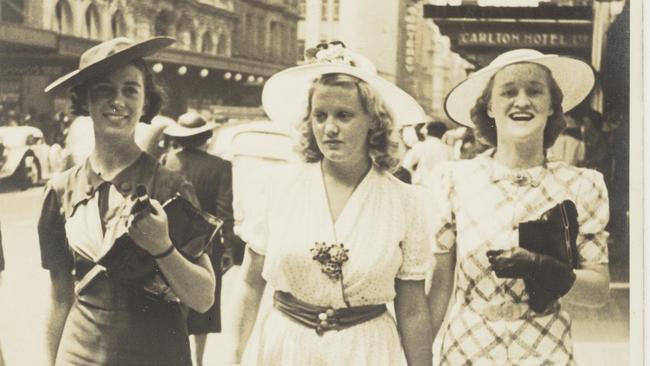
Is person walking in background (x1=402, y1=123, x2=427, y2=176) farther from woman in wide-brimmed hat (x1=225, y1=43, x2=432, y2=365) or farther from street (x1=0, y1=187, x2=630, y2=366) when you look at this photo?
street (x1=0, y1=187, x2=630, y2=366)

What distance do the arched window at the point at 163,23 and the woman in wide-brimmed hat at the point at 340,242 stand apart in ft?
1.32

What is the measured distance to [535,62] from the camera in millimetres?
1616

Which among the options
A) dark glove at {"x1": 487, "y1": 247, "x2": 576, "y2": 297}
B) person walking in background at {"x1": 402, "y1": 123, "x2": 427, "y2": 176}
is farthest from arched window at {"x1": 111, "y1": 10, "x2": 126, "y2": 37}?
dark glove at {"x1": 487, "y1": 247, "x2": 576, "y2": 297}

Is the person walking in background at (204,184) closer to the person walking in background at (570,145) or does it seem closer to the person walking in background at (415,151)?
the person walking in background at (415,151)

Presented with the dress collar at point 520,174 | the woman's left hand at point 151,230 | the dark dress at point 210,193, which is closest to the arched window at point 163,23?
the dark dress at point 210,193

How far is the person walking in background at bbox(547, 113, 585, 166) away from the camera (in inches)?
66.7

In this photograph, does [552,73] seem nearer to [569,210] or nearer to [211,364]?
[569,210]

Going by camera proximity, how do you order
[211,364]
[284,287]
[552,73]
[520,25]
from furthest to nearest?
[520,25]
[211,364]
[552,73]
[284,287]

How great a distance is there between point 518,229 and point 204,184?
0.67 meters

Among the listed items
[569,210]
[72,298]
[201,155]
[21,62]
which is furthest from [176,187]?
[569,210]

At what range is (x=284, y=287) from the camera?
152 centimetres

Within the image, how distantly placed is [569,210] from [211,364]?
833 mm

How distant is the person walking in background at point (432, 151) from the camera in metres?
1.78

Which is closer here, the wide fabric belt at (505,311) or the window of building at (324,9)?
the wide fabric belt at (505,311)
